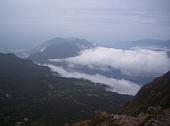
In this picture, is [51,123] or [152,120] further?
[51,123]

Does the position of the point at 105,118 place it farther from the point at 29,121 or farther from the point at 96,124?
the point at 29,121

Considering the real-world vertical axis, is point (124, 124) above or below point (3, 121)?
above

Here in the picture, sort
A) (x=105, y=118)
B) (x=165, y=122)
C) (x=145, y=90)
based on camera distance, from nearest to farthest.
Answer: (x=165, y=122), (x=105, y=118), (x=145, y=90)

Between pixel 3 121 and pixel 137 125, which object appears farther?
pixel 3 121

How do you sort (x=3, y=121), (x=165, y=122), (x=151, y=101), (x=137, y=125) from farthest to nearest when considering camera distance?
(x=3, y=121), (x=151, y=101), (x=137, y=125), (x=165, y=122)

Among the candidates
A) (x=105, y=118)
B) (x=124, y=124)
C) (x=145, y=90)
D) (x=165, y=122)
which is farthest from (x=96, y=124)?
→ (x=145, y=90)

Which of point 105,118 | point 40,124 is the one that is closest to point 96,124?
point 105,118

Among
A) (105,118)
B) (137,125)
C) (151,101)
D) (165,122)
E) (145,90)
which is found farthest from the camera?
(145,90)

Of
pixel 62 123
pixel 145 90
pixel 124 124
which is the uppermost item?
pixel 124 124

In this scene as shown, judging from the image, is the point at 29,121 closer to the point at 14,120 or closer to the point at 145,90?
the point at 14,120
